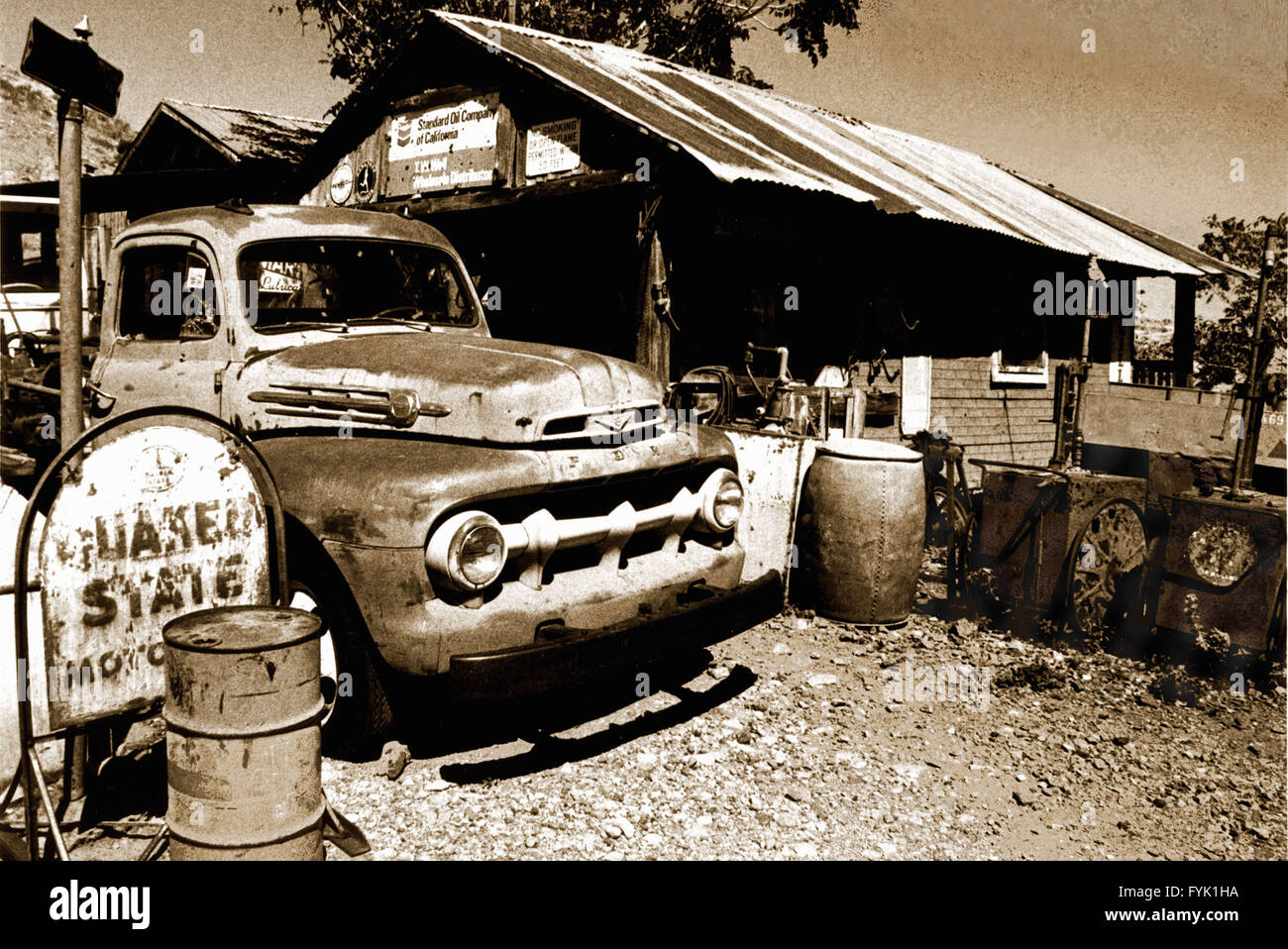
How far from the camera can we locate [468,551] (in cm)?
318

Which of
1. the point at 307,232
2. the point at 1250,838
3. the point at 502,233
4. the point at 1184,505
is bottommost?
the point at 1250,838

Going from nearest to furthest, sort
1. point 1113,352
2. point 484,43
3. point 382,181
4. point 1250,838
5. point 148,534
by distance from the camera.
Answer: point 148,534
point 1250,838
point 484,43
point 382,181
point 1113,352

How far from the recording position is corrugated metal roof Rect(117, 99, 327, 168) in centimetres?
1529

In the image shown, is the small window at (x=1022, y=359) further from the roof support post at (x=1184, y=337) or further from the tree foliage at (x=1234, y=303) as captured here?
the tree foliage at (x=1234, y=303)

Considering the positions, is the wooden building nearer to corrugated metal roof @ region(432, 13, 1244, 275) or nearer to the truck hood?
corrugated metal roof @ region(432, 13, 1244, 275)

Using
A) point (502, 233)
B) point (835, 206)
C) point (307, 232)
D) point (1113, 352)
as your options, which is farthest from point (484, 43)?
point (1113, 352)

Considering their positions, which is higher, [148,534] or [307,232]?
[307,232]

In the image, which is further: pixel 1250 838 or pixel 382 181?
pixel 382 181

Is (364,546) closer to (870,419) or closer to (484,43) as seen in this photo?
(484,43)

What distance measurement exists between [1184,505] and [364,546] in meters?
3.97

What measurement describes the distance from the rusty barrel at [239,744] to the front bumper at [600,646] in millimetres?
580

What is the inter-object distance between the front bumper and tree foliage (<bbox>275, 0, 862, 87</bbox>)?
58.0 ft

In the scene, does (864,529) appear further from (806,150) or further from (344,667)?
(806,150)

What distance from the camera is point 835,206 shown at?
9.49 metres
